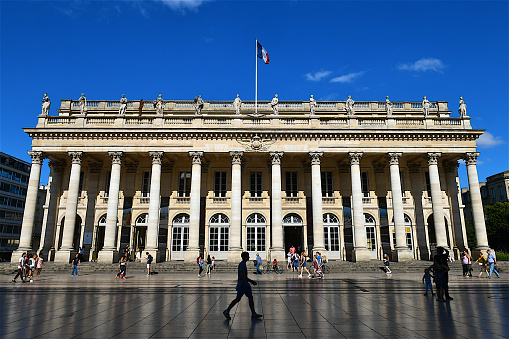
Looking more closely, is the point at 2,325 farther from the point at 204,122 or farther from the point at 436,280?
the point at 204,122

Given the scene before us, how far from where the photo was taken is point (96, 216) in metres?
32.9

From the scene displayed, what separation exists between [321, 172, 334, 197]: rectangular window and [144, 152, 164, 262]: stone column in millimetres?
15767

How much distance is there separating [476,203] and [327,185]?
12.9 metres

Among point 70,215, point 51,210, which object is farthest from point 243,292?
point 51,210

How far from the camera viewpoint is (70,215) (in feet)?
95.6

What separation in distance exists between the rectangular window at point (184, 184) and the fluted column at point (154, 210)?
3.04m

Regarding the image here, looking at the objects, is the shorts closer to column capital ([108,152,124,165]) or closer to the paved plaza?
the paved plaza

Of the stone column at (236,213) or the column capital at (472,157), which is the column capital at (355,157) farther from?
the stone column at (236,213)

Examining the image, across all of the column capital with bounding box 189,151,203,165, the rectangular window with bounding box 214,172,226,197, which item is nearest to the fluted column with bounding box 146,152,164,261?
the column capital with bounding box 189,151,203,165

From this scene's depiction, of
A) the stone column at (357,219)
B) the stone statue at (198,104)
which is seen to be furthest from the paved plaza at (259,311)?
the stone statue at (198,104)

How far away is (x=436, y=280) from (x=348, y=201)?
21390 millimetres

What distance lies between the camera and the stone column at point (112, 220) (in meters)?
28.1

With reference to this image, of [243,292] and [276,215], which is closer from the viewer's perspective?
[243,292]

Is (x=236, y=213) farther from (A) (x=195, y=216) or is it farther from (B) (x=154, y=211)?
(B) (x=154, y=211)
